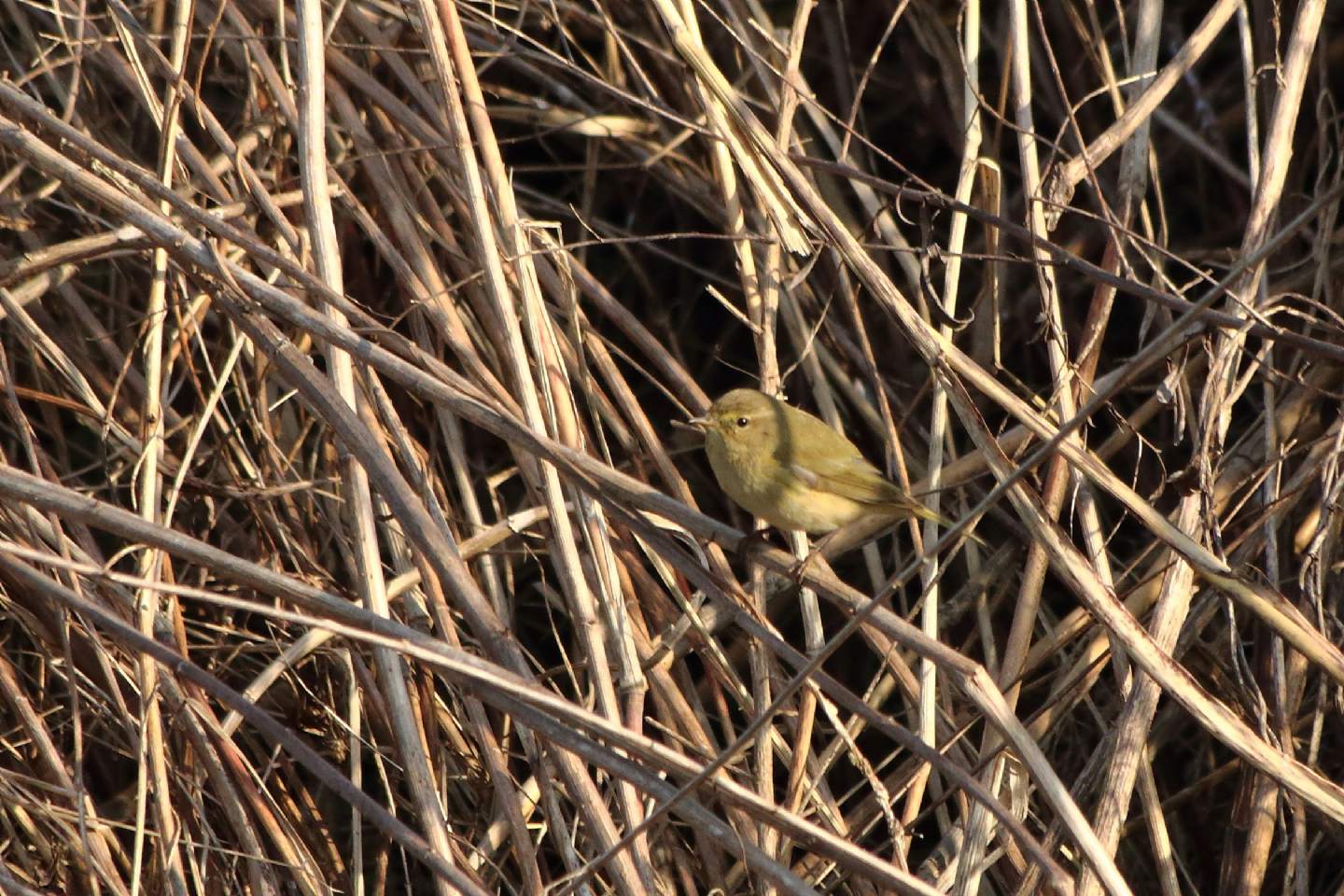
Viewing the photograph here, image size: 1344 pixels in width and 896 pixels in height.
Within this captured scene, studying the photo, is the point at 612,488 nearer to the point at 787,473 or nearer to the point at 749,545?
the point at 749,545

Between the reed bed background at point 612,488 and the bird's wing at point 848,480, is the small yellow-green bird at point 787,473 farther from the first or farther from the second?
the reed bed background at point 612,488

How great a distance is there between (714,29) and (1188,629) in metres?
2.54

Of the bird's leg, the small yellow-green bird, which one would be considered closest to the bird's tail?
the small yellow-green bird

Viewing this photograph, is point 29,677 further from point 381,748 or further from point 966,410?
point 966,410

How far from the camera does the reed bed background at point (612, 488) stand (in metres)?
2.43

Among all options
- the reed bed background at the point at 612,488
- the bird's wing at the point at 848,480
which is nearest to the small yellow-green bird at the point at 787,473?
the bird's wing at the point at 848,480

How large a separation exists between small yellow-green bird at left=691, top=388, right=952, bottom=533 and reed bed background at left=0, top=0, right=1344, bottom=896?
10 centimetres

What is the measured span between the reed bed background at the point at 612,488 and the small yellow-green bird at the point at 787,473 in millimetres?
105

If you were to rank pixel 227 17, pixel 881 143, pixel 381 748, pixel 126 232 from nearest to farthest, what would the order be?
1. pixel 126 232
2. pixel 381 748
3. pixel 227 17
4. pixel 881 143

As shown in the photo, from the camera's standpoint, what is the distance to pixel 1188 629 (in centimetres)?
311

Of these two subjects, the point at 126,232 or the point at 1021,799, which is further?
the point at 126,232

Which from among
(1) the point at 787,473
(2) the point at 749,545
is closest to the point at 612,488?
(2) the point at 749,545

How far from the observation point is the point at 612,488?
236cm

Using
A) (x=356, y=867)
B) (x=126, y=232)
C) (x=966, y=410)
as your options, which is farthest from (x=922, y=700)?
(x=126, y=232)
